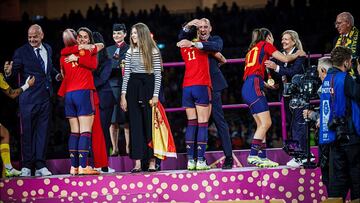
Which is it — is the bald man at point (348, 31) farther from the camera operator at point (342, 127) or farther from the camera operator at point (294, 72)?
the camera operator at point (342, 127)

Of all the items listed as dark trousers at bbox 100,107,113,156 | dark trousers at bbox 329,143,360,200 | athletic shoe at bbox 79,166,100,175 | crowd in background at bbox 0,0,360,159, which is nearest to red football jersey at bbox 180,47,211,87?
dark trousers at bbox 100,107,113,156

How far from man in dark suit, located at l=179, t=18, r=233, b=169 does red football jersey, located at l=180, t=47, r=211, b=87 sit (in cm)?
10

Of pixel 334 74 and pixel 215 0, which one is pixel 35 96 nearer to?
pixel 334 74

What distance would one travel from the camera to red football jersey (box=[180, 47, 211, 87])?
7750mm

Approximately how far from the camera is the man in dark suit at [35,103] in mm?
8156

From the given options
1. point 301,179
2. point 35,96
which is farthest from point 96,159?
point 301,179

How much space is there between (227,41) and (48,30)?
168 inches

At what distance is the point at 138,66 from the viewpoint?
779 cm

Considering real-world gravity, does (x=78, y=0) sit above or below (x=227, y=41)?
above

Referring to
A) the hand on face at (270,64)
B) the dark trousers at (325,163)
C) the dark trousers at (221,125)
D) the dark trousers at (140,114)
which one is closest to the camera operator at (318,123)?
the dark trousers at (325,163)

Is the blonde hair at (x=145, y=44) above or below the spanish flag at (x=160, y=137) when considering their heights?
above

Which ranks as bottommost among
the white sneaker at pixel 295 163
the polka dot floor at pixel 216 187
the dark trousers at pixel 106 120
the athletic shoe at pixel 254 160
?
the polka dot floor at pixel 216 187

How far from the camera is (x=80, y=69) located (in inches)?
301

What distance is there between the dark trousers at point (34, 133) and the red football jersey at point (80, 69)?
637 mm
